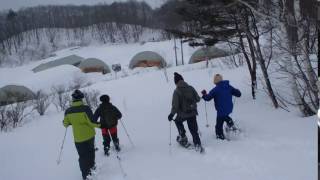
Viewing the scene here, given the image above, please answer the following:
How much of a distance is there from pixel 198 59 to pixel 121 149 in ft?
112

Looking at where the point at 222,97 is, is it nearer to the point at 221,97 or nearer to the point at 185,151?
the point at 221,97

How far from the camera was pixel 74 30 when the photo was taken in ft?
381

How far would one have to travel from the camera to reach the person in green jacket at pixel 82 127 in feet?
24.9

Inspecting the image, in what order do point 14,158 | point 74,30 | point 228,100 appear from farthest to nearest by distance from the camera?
point 74,30 < point 14,158 < point 228,100

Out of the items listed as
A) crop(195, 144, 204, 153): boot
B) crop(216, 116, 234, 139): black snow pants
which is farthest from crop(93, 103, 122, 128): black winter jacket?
crop(216, 116, 234, 139): black snow pants

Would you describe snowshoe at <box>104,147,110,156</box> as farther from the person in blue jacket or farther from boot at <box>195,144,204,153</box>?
the person in blue jacket

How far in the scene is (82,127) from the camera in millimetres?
7613

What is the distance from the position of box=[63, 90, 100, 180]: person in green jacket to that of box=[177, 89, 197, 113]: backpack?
1.80m

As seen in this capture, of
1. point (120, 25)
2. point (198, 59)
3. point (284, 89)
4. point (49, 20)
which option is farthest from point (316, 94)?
point (49, 20)

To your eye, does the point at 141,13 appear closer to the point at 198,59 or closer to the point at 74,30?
the point at 74,30

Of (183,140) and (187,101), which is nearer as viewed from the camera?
(187,101)

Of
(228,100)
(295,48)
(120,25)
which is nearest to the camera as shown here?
(228,100)

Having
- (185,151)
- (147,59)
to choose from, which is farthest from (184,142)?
(147,59)

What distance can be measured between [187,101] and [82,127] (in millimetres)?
2162
